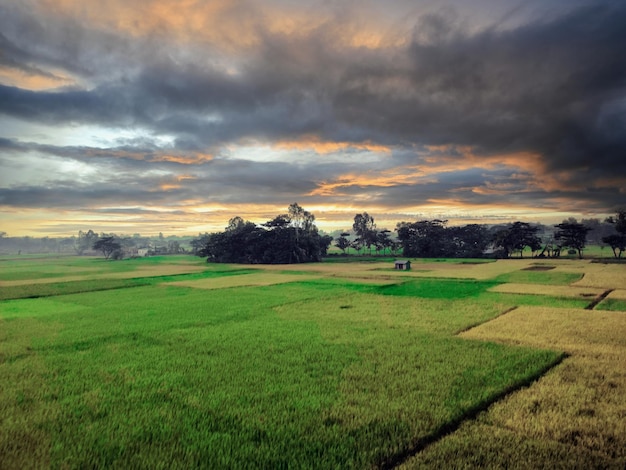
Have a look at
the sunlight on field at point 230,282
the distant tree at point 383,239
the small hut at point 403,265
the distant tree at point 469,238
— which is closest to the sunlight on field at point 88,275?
the sunlight on field at point 230,282

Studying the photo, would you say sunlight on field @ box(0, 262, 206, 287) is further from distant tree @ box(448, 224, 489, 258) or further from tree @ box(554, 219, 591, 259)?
tree @ box(554, 219, 591, 259)

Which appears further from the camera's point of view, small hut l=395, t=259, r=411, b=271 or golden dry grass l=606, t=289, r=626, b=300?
small hut l=395, t=259, r=411, b=271

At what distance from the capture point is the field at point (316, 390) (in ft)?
24.7

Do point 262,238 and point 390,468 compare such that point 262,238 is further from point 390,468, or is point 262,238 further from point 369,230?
point 390,468

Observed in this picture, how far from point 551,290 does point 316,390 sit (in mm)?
31777

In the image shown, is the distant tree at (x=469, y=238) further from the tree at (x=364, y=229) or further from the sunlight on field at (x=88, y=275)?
the sunlight on field at (x=88, y=275)

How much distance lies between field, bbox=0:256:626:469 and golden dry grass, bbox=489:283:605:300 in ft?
28.1

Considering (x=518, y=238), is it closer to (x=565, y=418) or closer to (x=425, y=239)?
(x=425, y=239)

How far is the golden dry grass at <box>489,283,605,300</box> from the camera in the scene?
101 ft

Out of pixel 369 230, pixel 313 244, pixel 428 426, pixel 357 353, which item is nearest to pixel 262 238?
pixel 313 244

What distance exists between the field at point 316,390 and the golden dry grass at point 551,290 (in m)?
8.58

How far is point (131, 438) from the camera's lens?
8.09 m

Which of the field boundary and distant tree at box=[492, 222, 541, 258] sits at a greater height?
distant tree at box=[492, 222, 541, 258]

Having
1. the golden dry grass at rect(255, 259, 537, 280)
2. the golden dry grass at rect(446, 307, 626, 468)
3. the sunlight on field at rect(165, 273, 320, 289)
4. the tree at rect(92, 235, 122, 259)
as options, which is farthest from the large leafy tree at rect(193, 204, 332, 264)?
the golden dry grass at rect(446, 307, 626, 468)
